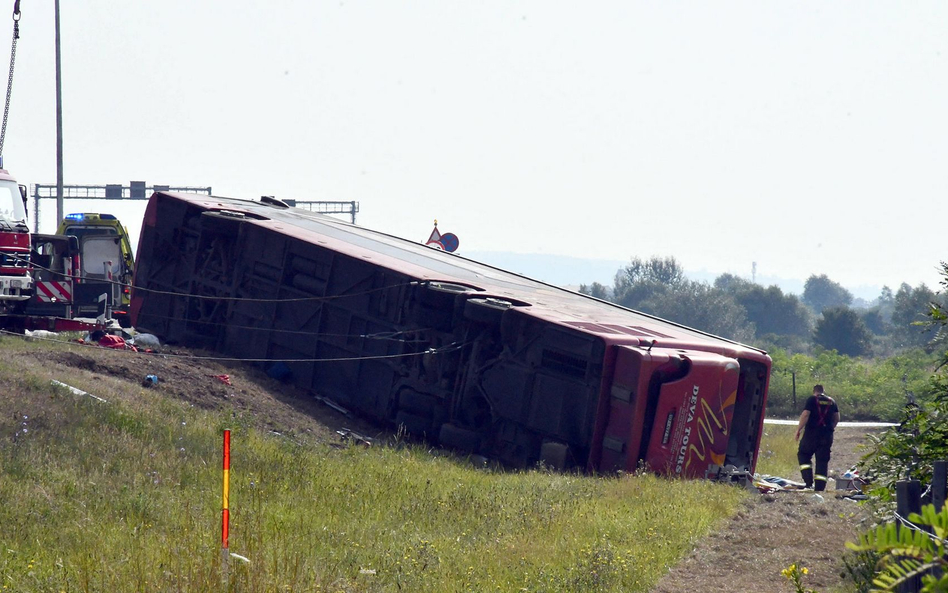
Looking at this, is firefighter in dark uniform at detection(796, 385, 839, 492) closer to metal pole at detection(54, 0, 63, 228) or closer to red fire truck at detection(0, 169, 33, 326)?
red fire truck at detection(0, 169, 33, 326)

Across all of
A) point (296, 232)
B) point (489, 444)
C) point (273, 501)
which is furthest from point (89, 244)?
point (273, 501)

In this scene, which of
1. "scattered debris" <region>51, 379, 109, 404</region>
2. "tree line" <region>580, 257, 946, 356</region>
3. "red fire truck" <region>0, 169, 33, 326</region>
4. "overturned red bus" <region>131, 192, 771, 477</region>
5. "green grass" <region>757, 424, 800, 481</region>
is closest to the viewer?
"scattered debris" <region>51, 379, 109, 404</region>

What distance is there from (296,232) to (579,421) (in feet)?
18.9

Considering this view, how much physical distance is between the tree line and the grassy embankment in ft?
145

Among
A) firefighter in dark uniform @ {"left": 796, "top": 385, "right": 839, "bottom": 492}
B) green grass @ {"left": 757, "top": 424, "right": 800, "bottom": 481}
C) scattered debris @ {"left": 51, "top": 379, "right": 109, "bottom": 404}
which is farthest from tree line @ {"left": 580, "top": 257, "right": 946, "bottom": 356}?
scattered debris @ {"left": 51, "top": 379, "right": 109, "bottom": 404}

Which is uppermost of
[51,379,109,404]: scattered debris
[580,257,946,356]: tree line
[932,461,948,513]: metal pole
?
[932,461,948,513]: metal pole

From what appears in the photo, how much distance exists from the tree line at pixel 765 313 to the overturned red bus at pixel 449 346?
132 ft

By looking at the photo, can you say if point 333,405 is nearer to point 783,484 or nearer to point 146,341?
point 146,341

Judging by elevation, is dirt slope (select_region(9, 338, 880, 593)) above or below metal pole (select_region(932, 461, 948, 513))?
below

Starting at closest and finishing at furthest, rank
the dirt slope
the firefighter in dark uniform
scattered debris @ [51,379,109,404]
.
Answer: the dirt slope → scattered debris @ [51,379,109,404] → the firefighter in dark uniform

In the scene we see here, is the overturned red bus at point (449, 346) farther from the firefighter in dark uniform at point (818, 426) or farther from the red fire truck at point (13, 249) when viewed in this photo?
the red fire truck at point (13, 249)

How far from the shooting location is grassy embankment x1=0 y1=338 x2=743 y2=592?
5.98 metres

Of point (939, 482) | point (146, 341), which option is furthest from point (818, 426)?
point (146, 341)

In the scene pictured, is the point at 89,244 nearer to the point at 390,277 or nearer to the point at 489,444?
the point at 390,277
